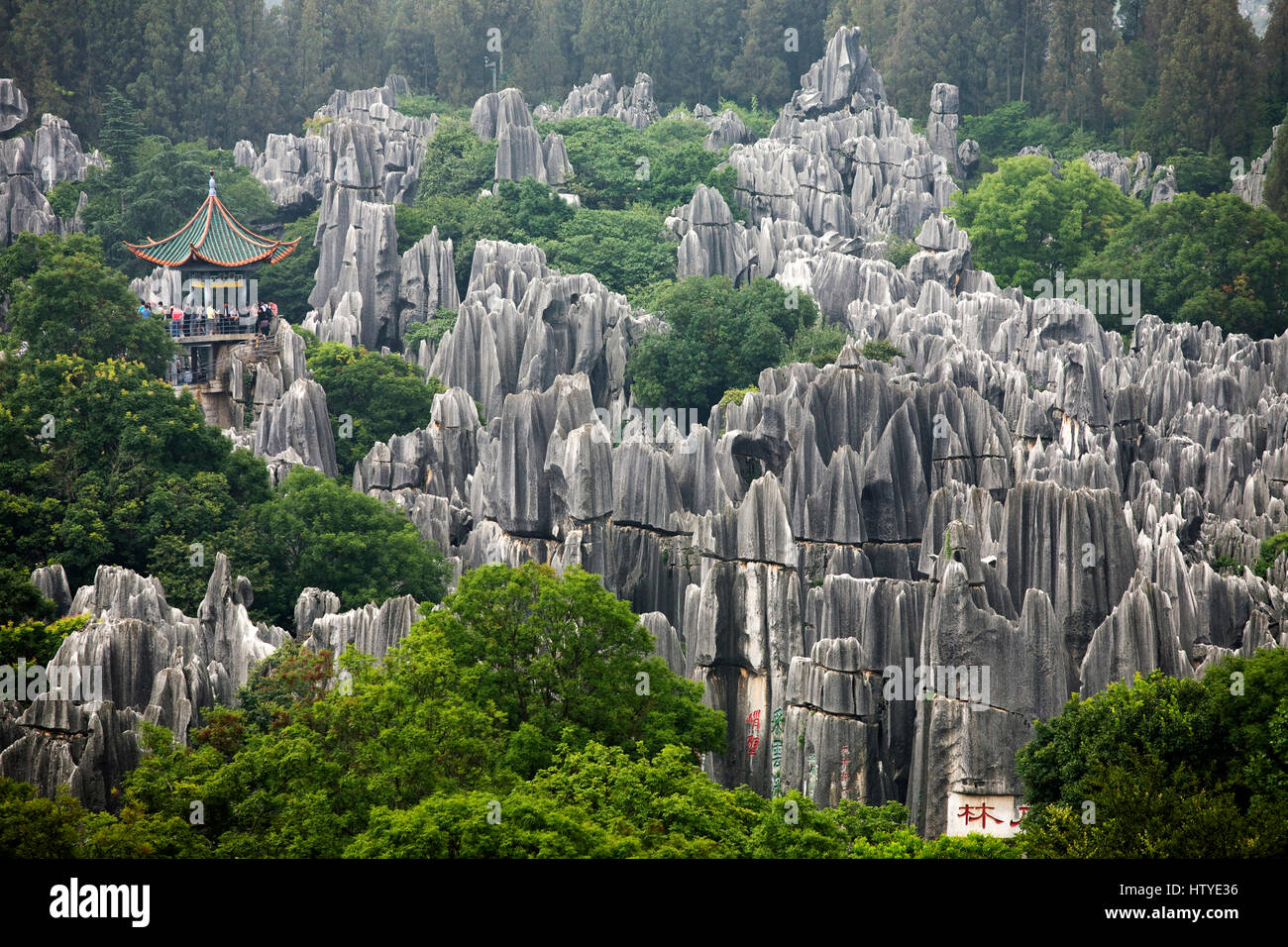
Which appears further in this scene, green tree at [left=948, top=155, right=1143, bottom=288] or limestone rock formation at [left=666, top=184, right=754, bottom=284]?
green tree at [left=948, top=155, right=1143, bottom=288]

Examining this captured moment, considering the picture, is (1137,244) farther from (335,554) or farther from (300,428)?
(335,554)

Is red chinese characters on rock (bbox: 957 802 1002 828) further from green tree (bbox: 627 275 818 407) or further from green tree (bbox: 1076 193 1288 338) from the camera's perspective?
green tree (bbox: 1076 193 1288 338)

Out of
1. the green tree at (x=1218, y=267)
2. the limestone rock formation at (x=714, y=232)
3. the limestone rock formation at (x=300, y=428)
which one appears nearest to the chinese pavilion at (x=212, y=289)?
the limestone rock formation at (x=300, y=428)

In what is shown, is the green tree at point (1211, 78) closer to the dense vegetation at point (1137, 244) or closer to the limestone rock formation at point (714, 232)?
the dense vegetation at point (1137, 244)

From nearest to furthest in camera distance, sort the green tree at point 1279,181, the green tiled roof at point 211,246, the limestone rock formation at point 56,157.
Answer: the green tiled roof at point 211,246 → the green tree at point 1279,181 → the limestone rock formation at point 56,157

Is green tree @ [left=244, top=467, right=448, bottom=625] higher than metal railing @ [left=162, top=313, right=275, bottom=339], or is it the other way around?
metal railing @ [left=162, top=313, right=275, bottom=339]

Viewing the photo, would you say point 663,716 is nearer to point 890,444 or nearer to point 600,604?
point 600,604

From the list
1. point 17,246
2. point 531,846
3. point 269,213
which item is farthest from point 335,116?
point 531,846

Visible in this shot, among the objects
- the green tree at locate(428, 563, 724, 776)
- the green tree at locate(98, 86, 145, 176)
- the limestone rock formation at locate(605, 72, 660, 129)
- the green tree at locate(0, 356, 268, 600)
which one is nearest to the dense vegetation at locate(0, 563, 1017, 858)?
the green tree at locate(428, 563, 724, 776)

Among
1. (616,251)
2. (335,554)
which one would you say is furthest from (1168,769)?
(616,251)
